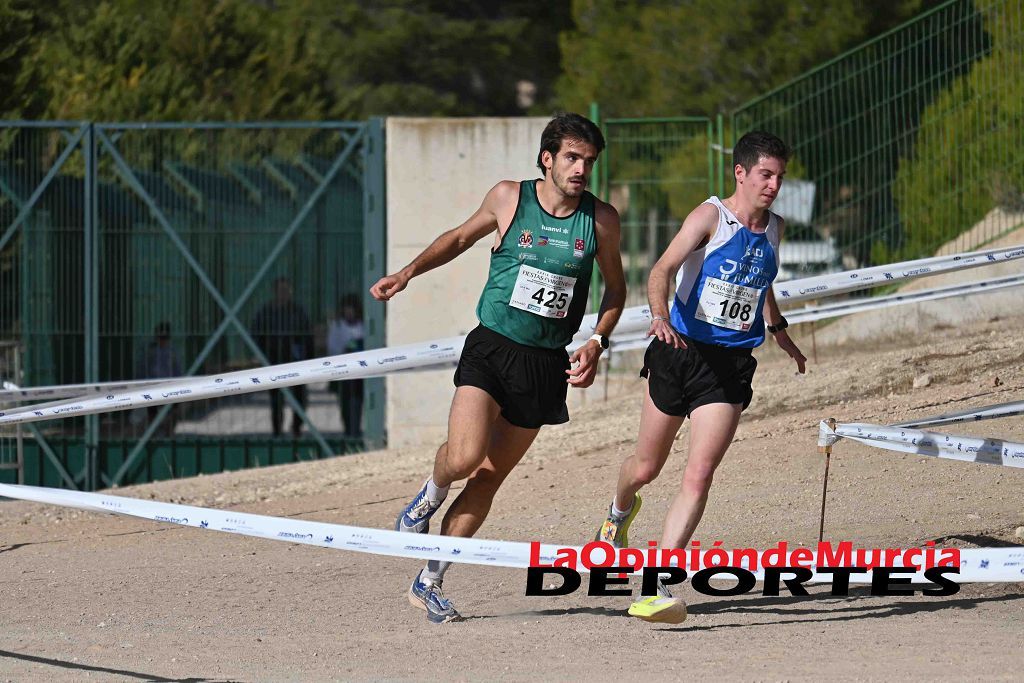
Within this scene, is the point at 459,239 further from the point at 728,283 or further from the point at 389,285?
the point at 728,283

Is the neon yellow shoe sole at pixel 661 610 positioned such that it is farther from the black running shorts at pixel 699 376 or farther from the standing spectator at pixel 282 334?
the standing spectator at pixel 282 334

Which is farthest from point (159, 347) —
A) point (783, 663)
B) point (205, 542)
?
point (783, 663)

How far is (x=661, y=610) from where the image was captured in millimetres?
5555

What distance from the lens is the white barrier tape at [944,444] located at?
6.20 meters

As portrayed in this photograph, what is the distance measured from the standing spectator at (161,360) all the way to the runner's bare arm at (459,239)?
8194mm

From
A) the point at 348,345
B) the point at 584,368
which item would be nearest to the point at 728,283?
the point at 584,368

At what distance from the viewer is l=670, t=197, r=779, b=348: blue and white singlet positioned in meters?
5.85

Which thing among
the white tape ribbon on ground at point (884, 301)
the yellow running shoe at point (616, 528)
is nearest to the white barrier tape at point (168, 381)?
the white tape ribbon on ground at point (884, 301)

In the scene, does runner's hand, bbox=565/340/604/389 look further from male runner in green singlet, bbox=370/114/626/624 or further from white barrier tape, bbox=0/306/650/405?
white barrier tape, bbox=0/306/650/405

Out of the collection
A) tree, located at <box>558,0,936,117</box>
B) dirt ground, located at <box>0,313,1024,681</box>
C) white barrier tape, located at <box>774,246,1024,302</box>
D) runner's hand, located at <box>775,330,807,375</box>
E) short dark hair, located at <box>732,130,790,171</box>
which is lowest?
dirt ground, located at <box>0,313,1024,681</box>

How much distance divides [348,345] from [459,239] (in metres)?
8.11

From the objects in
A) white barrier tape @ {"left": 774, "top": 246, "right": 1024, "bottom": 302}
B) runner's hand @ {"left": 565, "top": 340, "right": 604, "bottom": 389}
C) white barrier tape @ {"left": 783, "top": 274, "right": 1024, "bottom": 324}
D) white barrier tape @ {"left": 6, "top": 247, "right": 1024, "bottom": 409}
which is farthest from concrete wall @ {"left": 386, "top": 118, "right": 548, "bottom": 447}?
runner's hand @ {"left": 565, "top": 340, "right": 604, "bottom": 389}

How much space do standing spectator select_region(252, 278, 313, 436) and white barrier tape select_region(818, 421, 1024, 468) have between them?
8057mm

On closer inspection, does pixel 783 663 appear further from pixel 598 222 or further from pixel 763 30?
pixel 763 30
